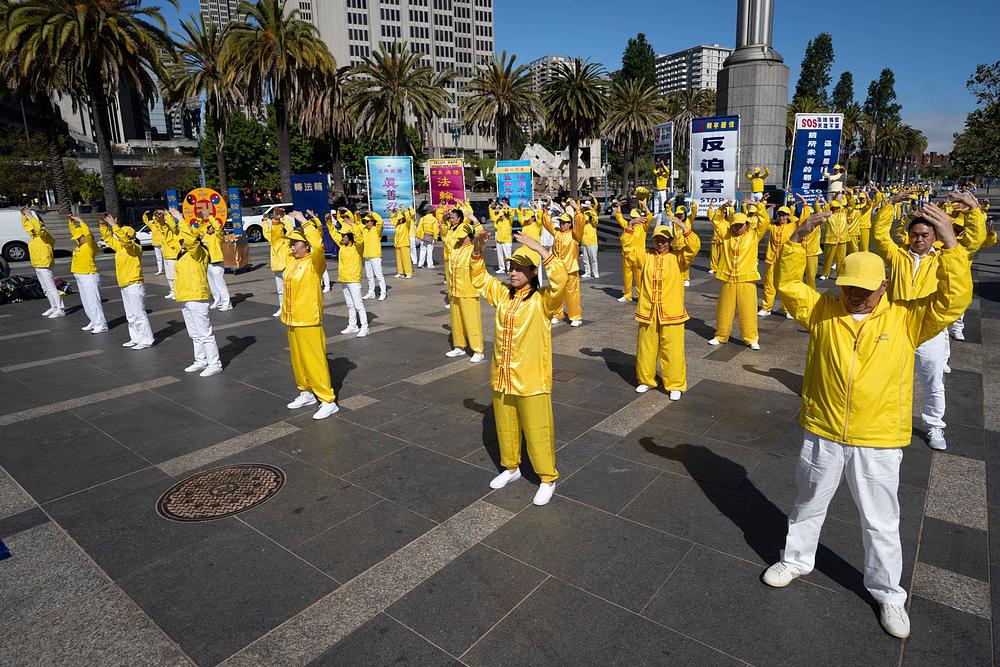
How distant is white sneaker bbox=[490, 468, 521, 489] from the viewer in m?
5.09

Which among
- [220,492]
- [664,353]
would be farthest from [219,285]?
[664,353]

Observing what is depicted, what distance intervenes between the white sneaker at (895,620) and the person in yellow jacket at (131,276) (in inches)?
417

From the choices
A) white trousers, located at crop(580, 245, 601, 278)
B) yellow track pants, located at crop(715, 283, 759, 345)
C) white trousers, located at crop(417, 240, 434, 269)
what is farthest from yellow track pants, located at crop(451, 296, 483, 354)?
white trousers, located at crop(417, 240, 434, 269)

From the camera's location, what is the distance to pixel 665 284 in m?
6.83

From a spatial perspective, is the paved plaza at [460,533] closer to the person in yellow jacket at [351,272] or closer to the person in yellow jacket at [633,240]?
the person in yellow jacket at [633,240]

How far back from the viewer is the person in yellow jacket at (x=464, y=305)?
8758 millimetres

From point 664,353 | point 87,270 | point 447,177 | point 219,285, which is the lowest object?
point 219,285

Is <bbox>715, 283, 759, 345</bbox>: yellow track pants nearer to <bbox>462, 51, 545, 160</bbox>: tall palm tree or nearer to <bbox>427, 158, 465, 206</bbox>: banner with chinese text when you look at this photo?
<bbox>427, 158, 465, 206</bbox>: banner with chinese text

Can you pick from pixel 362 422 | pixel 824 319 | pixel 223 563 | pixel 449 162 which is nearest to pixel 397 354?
pixel 362 422

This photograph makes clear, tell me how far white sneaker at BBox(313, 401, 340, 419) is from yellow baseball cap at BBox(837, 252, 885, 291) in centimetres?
536

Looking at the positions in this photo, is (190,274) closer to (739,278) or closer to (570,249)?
(570,249)

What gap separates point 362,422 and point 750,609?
4384 millimetres

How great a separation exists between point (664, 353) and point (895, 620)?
398 cm

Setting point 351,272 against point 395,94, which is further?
point 395,94
